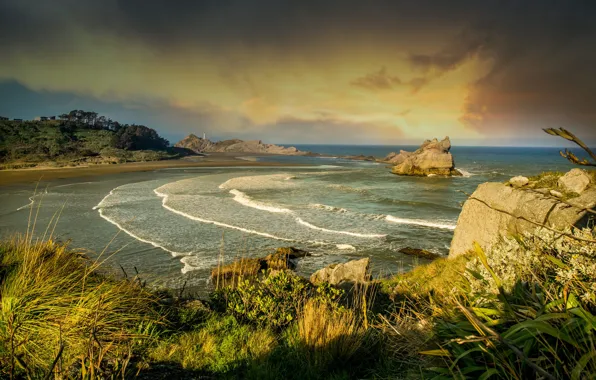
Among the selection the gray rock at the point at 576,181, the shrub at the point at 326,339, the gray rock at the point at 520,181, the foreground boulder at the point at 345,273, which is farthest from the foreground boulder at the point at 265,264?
the gray rock at the point at 576,181

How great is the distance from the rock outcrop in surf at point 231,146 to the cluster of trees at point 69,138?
39.2m

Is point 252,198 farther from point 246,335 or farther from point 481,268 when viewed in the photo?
point 481,268

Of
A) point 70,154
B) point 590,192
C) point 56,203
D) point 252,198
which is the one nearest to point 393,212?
point 252,198

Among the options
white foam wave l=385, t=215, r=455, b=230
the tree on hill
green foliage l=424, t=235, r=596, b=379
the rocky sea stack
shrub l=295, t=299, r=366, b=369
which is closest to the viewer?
green foliage l=424, t=235, r=596, b=379

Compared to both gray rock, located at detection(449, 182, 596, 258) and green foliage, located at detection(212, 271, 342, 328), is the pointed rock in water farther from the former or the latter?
green foliage, located at detection(212, 271, 342, 328)

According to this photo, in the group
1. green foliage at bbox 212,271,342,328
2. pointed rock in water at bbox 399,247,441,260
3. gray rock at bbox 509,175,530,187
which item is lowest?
pointed rock in water at bbox 399,247,441,260

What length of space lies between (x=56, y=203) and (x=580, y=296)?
32.8m

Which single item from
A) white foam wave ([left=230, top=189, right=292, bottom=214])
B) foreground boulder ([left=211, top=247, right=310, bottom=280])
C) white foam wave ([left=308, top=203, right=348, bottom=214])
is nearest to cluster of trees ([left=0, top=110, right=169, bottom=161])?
white foam wave ([left=230, top=189, right=292, bottom=214])

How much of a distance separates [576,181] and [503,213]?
7.20 ft

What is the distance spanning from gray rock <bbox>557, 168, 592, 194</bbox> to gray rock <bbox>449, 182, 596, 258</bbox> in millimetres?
275

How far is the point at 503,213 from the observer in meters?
10.1

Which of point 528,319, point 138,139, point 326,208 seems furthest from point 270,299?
point 138,139

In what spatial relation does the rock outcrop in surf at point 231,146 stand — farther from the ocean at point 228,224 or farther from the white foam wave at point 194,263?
the white foam wave at point 194,263

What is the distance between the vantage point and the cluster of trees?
256 feet
